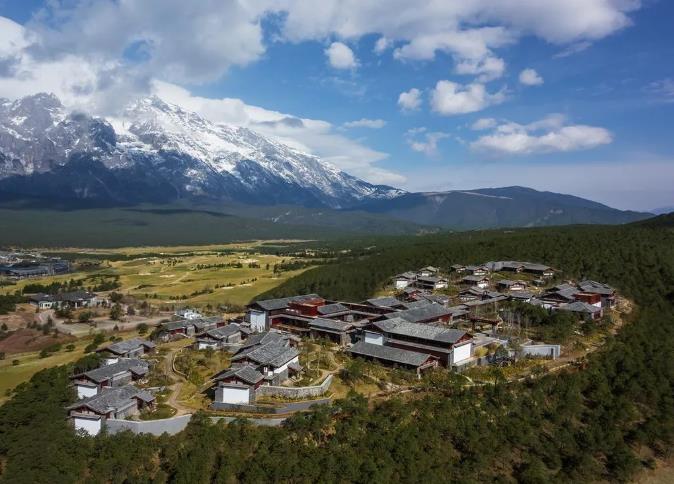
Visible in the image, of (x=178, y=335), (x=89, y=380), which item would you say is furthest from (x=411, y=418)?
(x=178, y=335)

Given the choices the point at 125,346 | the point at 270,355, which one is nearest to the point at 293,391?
the point at 270,355

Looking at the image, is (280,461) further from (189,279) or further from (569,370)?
(189,279)

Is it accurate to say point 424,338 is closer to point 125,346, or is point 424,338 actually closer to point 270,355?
point 270,355

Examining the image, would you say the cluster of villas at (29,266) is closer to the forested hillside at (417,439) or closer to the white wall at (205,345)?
the white wall at (205,345)

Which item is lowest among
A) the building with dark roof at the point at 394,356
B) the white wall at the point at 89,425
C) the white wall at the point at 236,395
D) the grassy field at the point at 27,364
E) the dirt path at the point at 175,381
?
the grassy field at the point at 27,364

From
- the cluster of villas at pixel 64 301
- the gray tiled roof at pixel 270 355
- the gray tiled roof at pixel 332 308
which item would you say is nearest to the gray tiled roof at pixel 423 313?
the gray tiled roof at pixel 332 308

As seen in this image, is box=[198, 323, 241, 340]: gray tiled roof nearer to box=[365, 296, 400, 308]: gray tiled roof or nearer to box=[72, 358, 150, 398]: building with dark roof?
box=[72, 358, 150, 398]: building with dark roof

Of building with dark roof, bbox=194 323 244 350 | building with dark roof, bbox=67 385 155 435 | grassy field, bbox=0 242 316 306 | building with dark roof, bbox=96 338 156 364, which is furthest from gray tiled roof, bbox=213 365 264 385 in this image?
grassy field, bbox=0 242 316 306
